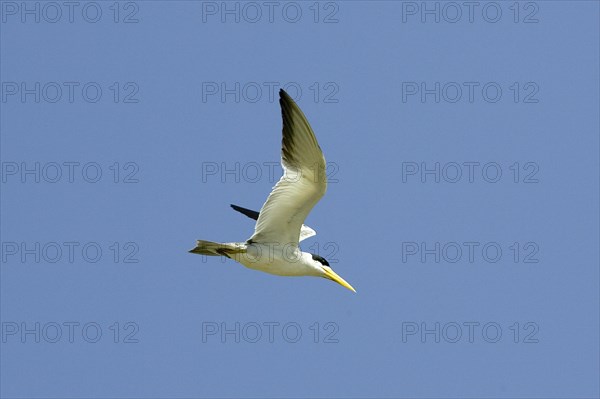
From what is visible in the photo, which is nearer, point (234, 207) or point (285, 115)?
point (285, 115)

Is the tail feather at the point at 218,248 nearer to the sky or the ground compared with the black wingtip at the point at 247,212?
nearer to the ground

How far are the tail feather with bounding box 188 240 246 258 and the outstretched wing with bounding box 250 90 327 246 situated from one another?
0.20 meters

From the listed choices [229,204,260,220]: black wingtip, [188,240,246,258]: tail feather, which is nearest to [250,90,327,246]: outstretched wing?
[188,240,246,258]: tail feather

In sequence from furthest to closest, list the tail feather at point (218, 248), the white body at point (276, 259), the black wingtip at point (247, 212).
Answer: the black wingtip at point (247, 212) → the white body at point (276, 259) → the tail feather at point (218, 248)

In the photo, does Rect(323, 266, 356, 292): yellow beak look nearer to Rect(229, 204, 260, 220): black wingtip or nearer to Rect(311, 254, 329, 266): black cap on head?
Rect(311, 254, 329, 266): black cap on head

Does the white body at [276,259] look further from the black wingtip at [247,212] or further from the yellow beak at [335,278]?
the black wingtip at [247,212]

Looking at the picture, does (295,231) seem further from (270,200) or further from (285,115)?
(285,115)

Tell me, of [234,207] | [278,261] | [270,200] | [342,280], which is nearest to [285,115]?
[270,200]

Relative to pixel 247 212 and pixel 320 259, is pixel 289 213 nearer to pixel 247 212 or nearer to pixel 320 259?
Answer: pixel 320 259

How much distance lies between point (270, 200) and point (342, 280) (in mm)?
1867

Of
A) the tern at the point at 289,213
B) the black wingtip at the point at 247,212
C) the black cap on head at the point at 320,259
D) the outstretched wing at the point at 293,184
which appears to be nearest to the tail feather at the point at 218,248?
the tern at the point at 289,213

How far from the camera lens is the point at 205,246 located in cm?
1252

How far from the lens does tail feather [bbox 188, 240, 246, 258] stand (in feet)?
41.0

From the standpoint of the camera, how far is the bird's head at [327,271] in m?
13.5
